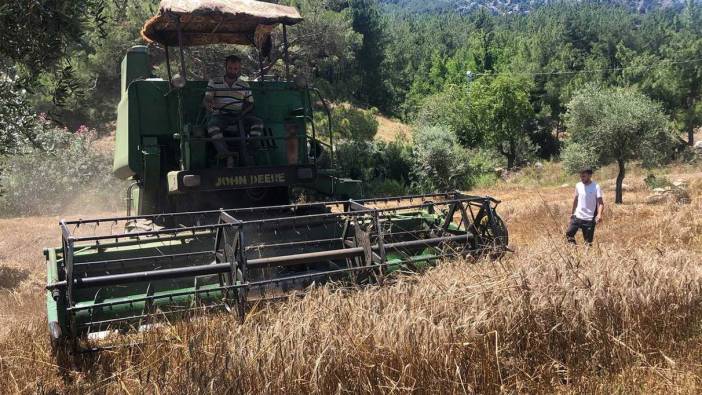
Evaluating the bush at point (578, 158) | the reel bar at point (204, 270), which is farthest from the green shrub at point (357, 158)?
the reel bar at point (204, 270)

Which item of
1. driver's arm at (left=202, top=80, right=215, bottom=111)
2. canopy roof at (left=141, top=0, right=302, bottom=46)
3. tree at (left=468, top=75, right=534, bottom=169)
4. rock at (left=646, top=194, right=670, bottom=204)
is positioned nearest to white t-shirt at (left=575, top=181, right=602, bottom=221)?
canopy roof at (left=141, top=0, right=302, bottom=46)

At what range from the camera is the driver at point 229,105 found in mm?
6547

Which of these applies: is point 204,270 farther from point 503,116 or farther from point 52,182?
point 503,116

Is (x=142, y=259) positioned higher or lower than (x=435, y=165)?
higher

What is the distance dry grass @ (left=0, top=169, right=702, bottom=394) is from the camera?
3777mm

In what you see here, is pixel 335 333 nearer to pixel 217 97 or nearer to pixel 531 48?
pixel 217 97

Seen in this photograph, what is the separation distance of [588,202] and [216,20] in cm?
530

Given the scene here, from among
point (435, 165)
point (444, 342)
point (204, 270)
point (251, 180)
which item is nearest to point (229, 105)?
point (251, 180)

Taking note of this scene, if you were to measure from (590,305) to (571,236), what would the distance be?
4116mm

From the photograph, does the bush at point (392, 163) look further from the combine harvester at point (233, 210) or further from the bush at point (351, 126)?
the combine harvester at point (233, 210)

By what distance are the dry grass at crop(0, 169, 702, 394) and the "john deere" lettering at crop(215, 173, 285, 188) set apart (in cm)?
218

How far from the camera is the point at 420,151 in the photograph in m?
31.2

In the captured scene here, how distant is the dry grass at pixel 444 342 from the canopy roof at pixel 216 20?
335cm

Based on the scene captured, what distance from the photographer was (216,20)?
Result: 22.9 ft
